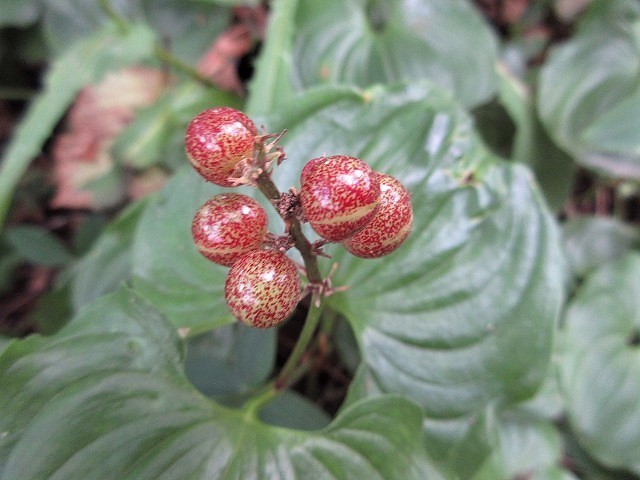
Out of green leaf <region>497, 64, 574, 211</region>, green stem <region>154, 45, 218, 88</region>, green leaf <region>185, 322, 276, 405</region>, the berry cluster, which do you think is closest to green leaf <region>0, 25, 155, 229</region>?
green stem <region>154, 45, 218, 88</region>

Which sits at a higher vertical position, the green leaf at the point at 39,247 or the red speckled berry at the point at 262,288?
the red speckled berry at the point at 262,288

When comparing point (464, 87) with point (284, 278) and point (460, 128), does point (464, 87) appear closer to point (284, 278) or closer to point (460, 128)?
point (460, 128)

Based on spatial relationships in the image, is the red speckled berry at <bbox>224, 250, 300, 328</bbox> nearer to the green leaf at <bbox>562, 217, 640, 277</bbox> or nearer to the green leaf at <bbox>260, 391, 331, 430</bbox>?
the green leaf at <bbox>260, 391, 331, 430</bbox>

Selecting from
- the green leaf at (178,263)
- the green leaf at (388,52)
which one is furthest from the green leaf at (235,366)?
the green leaf at (388,52)

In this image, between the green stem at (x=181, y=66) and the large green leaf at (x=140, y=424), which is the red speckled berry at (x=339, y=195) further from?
the green stem at (x=181, y=66)

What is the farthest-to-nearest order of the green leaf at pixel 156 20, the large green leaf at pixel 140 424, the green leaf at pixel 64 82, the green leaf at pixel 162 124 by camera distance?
the green leaf at pixel 156 20 → the green leaf at pixel 162 124 → the green leaf at pixel 64 82 → the large green leaf at pixel 140 424

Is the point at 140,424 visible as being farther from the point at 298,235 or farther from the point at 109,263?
the point at 109,263

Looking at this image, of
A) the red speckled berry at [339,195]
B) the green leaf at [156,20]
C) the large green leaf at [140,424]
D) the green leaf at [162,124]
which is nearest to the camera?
the red speckled berry at [339,195]
